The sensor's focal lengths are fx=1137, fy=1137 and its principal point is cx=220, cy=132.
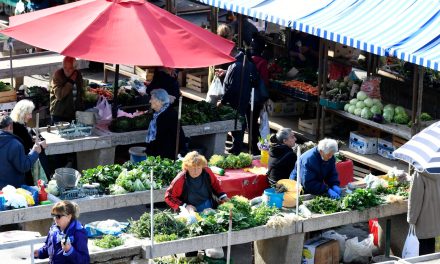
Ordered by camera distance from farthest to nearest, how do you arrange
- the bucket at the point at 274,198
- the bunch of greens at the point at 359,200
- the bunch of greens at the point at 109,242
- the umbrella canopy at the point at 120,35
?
the umbrella canopy at the point at 120,35 < the bunch of greens at the point at 359,200 < the bucket at the point at 274,198 < the bunch of greens at the point at 109,242

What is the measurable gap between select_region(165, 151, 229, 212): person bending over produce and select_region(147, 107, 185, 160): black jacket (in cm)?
219

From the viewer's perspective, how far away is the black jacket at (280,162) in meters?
13.0

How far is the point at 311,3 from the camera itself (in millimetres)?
16344

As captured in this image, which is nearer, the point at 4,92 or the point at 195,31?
the point at 195,31

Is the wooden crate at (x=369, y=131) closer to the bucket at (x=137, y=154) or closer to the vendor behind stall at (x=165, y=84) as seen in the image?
the vendor behind stall at (x=165, y=84)

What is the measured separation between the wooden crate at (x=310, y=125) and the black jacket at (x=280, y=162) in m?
3.97

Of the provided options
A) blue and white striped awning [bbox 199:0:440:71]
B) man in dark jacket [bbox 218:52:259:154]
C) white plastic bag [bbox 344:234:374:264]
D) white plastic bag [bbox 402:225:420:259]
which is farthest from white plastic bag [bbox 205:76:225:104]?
white plastic bag [bbox 402:225:420:259]

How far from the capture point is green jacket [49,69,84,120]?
15.2 metres

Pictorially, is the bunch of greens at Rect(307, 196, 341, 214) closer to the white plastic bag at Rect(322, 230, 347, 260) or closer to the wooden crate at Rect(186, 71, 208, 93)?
the white plastic bag at Rect(322, 230, 347, 260)

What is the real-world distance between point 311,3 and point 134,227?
600cm

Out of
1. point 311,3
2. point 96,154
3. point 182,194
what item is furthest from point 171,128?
point 311,3

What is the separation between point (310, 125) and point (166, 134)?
354 centimetres

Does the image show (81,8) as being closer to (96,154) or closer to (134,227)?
(96,154)

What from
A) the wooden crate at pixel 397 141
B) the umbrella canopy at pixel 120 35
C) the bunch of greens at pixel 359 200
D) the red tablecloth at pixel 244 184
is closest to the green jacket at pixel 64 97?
the umbrella canopy at pixel 120 35
